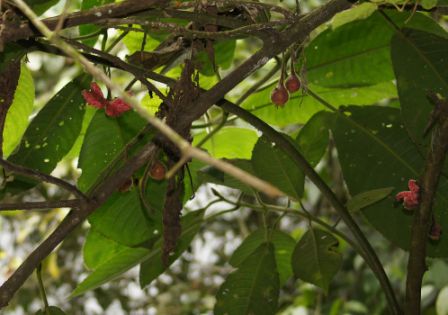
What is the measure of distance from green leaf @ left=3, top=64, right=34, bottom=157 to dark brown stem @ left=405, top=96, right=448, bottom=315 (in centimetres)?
54

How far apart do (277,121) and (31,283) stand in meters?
2.24

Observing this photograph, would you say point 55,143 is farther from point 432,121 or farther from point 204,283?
point 204,283

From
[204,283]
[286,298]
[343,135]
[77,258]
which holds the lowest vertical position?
[343,135]

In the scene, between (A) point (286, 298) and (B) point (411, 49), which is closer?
(B) point (411, 49)

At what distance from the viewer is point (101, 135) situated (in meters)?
1.04

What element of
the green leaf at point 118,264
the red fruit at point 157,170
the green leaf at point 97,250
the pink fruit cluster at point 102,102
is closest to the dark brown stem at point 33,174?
the red fruit at point 157,170

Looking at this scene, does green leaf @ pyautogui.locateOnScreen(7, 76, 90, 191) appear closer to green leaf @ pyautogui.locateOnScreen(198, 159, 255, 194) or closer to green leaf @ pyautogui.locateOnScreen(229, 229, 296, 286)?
green leaf @ pyautogui.locateOnScreen(198, 159, 255, 194)

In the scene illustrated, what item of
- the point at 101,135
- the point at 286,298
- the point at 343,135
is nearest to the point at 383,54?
the point at 343,135

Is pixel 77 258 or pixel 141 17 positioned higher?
pixel 77 258

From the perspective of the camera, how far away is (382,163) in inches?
41.4

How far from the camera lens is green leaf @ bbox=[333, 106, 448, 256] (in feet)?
3.36

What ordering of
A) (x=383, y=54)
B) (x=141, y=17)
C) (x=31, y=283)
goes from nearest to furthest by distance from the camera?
(x=141, y=17)
(x=383, y=54)
(x=31, y=283)

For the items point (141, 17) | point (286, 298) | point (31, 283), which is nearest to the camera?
point (141, 17)

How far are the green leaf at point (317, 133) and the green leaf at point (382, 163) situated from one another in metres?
0.02
